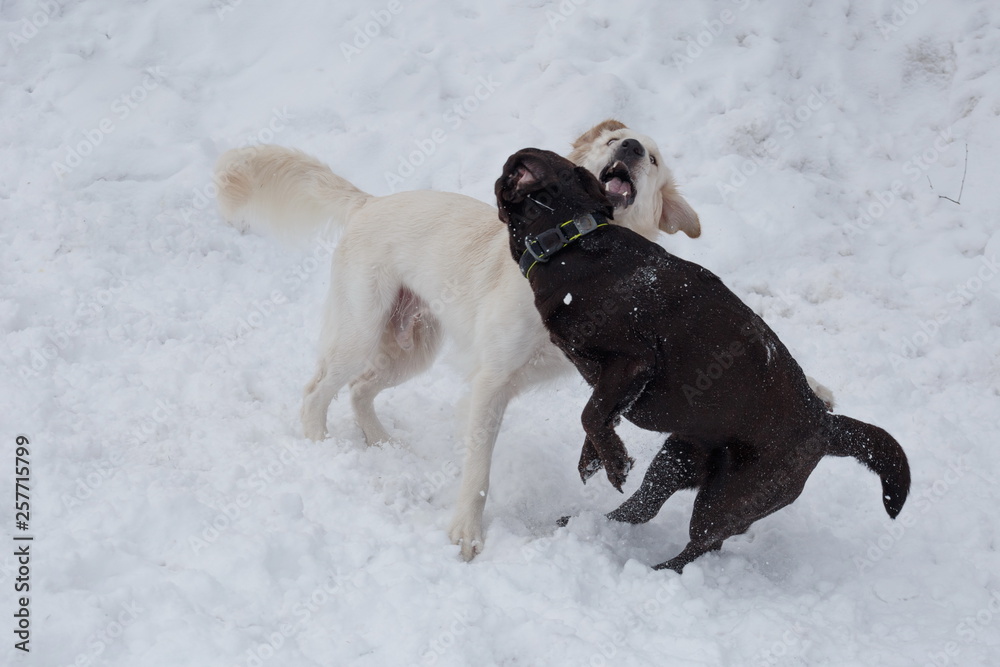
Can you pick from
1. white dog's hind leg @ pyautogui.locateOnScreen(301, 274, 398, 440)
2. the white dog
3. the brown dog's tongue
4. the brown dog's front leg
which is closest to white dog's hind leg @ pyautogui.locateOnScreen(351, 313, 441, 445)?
the white dog

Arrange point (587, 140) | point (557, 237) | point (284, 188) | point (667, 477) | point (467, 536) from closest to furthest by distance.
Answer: point (557, 237) → point (667, 477) → point (467, 536) → point (587, 140) → point (284, 188)

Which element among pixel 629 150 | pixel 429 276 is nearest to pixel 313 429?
pixel 429 276

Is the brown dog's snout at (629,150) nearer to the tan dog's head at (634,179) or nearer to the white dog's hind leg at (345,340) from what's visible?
the tan dog's head at (634,179)

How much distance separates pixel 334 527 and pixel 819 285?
11.7 ft

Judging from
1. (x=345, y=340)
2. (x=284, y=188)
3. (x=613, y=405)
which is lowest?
(x=345, y=340)

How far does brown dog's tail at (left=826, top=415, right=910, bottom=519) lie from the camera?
2891mm

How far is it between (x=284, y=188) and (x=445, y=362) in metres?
1.32

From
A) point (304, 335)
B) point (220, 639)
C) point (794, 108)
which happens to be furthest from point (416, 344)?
point (794, 108)

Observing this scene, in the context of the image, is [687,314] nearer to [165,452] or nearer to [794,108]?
[165,452]

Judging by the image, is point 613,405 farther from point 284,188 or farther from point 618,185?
point 284,188

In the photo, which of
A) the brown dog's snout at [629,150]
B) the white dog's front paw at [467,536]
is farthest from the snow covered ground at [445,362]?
the brown dog's snout at [629,150]

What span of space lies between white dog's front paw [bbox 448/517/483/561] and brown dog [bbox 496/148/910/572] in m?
0.71

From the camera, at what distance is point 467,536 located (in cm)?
338

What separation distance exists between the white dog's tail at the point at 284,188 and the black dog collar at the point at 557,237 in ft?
5.49
